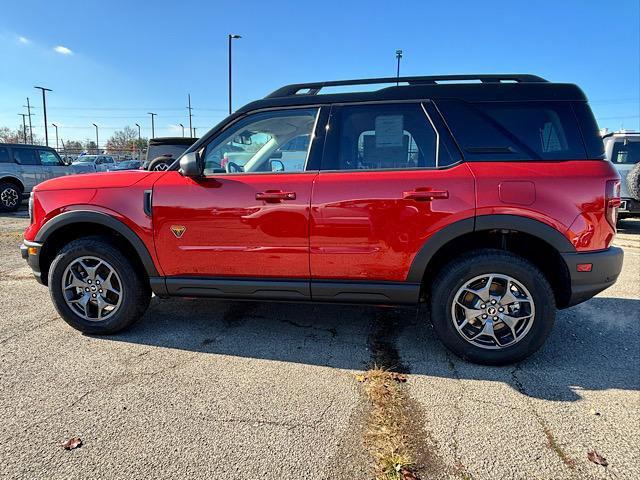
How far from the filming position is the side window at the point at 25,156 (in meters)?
11.9

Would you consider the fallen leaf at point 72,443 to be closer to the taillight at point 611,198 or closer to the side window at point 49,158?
the taillight at point 611,198

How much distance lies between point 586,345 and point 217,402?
9.68ft

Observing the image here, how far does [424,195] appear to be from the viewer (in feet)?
9.21

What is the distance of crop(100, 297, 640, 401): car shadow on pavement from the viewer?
2846mm

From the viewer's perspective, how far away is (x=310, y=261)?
3029 millimetres

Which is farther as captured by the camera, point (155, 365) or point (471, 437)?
point (155, 365)

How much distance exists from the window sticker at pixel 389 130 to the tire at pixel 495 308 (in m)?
0.99

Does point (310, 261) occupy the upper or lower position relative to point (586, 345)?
upper

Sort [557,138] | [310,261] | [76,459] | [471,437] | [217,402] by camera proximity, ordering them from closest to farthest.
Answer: [76,459]
[471,437]
[217,402]
[557,138]
[310,261]

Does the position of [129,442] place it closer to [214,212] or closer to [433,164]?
[214,212]

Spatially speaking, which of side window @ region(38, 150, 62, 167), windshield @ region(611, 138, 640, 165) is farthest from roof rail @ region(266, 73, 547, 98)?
side window @ region(38, 150, 62, 167)

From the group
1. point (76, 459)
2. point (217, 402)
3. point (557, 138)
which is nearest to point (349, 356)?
point (217, 402)

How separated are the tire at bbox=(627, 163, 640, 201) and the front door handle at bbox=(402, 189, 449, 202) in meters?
7.49

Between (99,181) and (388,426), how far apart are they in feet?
9.47
